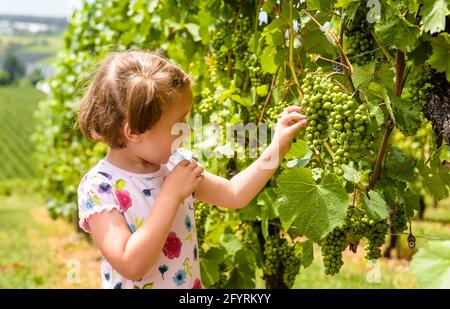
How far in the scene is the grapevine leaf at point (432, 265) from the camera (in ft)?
4.26

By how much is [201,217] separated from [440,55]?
1.44m

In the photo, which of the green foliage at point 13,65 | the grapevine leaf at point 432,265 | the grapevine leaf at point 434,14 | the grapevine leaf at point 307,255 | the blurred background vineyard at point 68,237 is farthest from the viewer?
the green foliage at point 13,65

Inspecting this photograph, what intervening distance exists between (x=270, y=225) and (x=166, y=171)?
86cm

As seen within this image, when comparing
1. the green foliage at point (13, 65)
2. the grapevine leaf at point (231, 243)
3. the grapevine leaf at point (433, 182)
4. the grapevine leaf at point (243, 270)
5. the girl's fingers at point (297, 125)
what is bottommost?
the green foliage at point (13, 65)

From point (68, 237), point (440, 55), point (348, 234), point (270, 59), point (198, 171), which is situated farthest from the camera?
point (68, 237)

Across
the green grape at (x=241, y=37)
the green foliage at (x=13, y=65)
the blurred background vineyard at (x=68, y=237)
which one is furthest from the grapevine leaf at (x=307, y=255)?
the green foliage at (x=13, y=65)

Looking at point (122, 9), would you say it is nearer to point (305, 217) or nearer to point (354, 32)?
point (354, 32)

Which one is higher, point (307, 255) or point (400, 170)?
point (400, 170)

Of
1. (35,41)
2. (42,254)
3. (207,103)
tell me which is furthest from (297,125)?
(35,41)

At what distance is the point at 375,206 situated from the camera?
186cm

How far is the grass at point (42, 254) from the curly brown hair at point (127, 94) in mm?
4314

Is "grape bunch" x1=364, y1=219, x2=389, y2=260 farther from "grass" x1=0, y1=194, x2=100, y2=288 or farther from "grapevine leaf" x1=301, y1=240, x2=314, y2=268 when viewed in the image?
"grass" x1=0, y1=194, x2=100, y2=288

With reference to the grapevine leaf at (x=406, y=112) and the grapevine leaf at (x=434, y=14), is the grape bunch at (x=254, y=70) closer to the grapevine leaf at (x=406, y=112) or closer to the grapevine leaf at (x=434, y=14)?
the grapevine leaf at (x=406, y=112)

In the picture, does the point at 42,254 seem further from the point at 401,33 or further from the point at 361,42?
the point at 401,33
